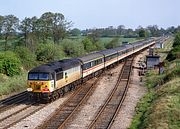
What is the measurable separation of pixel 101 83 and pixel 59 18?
41606 millimetres

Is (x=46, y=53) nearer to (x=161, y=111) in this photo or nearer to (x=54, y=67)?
(x=54, y=67)

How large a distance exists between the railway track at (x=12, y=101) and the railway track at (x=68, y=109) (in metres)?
3.79

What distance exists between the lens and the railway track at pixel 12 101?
24594 millimetres

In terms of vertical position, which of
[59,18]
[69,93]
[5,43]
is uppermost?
[59,18]

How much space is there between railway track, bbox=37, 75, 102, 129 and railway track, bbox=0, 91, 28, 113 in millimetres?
3788

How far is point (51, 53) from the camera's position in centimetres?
5806

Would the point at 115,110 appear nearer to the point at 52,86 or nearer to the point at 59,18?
the point at 52,86

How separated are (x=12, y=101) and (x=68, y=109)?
5645 mm

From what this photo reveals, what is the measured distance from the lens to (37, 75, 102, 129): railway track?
1983 cm

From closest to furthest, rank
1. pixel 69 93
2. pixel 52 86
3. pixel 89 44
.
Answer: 1. pixel 52 86
2. pixel 69 93
3. pixel 89 44

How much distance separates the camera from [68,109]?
24.1 metres

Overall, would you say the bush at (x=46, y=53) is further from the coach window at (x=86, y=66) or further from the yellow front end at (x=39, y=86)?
the yellow front end at (x=39, y=86)

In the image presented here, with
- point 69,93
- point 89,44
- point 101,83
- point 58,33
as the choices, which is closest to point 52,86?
point 69,93

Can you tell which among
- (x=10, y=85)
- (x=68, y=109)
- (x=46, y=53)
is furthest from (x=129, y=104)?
(x=46, y=53)
